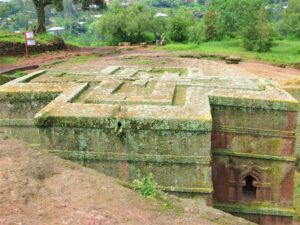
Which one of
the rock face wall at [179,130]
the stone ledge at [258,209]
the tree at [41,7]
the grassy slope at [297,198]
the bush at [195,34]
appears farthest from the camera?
the bush at [195,34]

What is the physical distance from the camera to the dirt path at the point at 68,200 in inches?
154

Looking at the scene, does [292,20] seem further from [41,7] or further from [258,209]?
[258,209]

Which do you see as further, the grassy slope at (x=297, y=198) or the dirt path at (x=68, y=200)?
the grassy slope at (x=297, y=198)

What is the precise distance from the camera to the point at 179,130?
7484 mm

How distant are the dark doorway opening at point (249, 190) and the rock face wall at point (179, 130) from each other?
0.10ft

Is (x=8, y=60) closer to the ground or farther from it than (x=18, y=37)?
closer to the ground

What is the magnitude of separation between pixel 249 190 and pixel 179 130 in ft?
10.2

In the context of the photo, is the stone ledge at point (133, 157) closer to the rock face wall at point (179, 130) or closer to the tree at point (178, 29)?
the rock face wall at point (179, 130)

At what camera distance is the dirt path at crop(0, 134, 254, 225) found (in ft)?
12.8

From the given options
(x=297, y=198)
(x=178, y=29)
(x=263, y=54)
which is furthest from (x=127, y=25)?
(x=297, y=198)

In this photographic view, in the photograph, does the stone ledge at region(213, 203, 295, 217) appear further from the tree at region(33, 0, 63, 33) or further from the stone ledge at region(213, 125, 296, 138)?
the tree at region(33, 0, 63, 33)

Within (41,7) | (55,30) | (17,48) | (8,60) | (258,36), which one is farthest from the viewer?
(55,30)

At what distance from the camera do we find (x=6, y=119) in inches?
381

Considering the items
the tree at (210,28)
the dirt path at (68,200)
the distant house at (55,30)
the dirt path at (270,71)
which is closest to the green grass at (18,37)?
the dirt path at (270,71)
